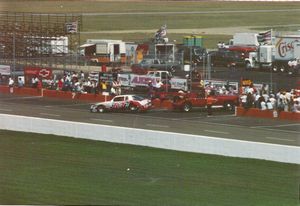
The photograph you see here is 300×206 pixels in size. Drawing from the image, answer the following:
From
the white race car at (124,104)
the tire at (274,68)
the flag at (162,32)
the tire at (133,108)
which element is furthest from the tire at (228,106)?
the tire at (274,68)

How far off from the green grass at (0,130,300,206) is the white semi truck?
712cm

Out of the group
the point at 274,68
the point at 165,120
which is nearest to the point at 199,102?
the point at 165,120

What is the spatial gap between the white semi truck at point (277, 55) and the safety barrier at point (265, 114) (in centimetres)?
174

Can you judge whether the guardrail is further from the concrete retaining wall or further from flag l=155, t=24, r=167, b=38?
flag l=155, t=24, r=167, b=38

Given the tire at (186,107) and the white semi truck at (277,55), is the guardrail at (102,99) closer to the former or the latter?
the tire at (186,107)

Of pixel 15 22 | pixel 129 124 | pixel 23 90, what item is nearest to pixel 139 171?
pixel 129 124

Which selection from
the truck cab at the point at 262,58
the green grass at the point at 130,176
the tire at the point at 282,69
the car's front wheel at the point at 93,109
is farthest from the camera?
the truck cab at the point at 262,58

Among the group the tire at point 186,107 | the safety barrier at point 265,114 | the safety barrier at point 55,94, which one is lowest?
the safety barrier at point 265,114

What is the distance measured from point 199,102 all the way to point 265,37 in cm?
493

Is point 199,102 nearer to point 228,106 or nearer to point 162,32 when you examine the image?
point 228,106

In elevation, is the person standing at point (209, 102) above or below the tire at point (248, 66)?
below

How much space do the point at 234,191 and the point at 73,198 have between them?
7.41 feet

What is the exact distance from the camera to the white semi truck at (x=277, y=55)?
67.2ft

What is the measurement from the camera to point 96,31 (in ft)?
65.4
